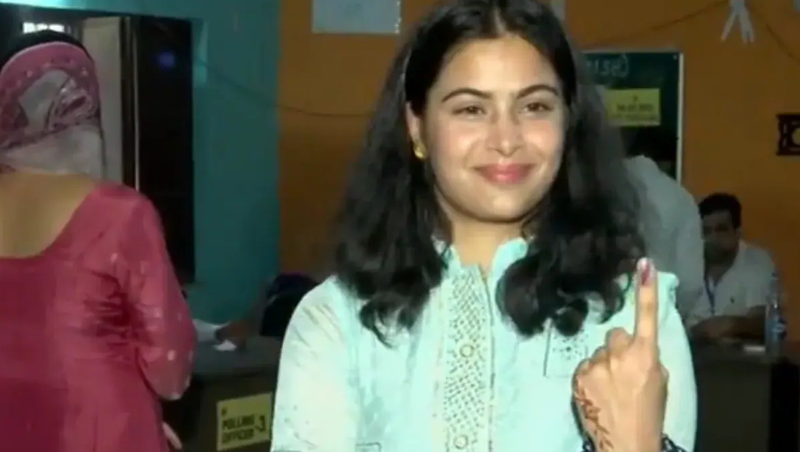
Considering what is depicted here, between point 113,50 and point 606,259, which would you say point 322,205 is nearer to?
point 113,50

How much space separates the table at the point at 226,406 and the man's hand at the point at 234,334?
0.16m

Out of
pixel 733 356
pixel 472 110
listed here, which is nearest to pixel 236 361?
pixel 733 356

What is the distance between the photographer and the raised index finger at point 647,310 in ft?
3.38

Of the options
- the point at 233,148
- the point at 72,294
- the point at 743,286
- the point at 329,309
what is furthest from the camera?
the point at 233,148

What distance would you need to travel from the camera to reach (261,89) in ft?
15.5

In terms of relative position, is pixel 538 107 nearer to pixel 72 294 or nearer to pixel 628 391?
pixel 628 391

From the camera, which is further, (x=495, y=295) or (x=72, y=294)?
(x=72, y=294)

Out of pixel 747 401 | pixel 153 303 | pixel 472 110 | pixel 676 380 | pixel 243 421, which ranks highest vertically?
pixel 472 110

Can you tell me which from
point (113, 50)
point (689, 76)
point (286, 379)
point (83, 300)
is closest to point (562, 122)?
point (286, 379)

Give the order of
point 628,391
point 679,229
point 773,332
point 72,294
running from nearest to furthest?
point 628,391
point 72,294
point 679,229
point 773,332

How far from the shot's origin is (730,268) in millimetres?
4254

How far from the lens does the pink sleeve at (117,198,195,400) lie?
2.07 meters

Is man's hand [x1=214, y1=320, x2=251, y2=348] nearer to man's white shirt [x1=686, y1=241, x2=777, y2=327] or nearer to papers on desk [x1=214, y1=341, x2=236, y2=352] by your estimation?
papers on desk [x1=214, y1=341, x2=236, y2=352]

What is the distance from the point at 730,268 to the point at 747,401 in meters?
0.91
